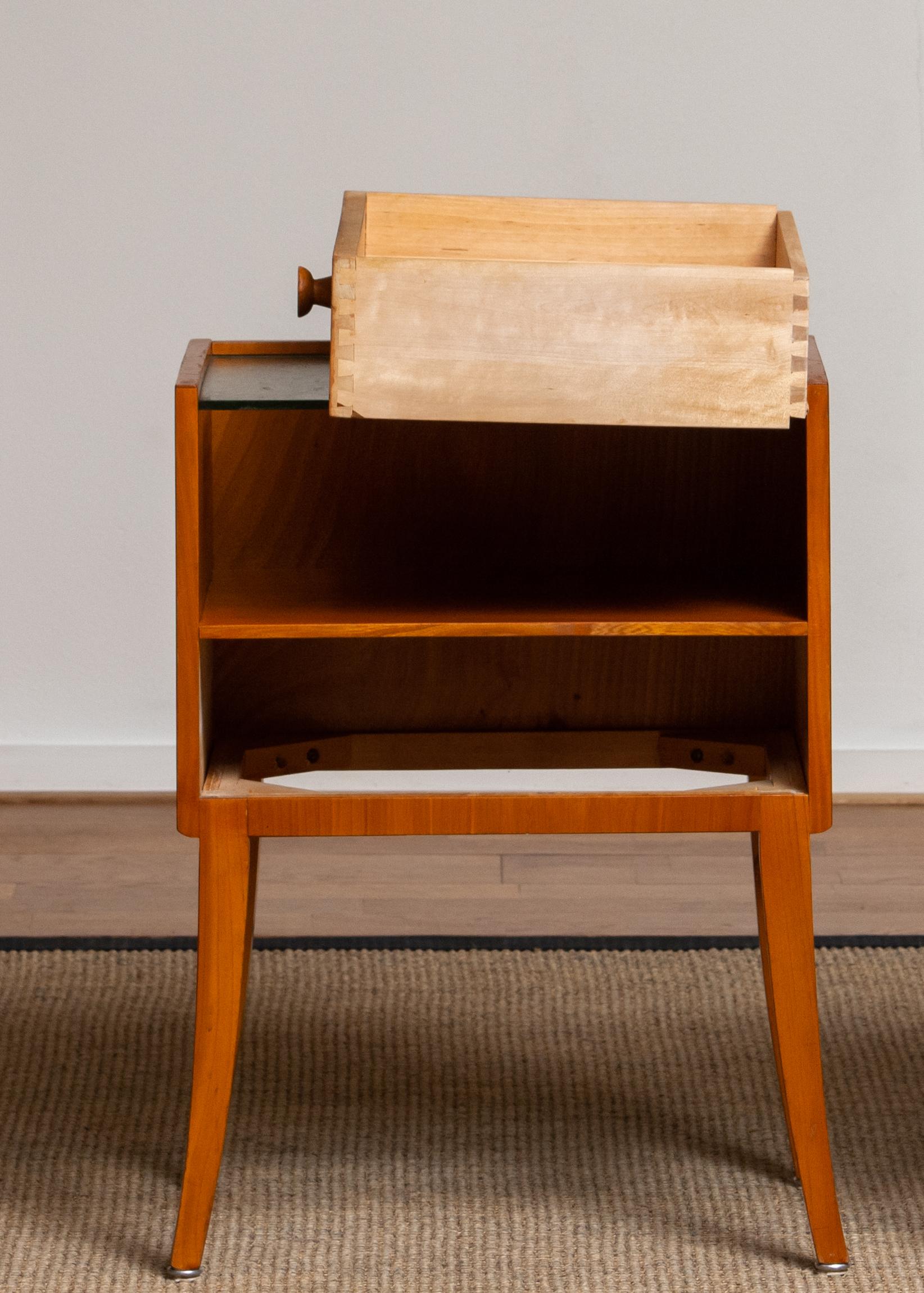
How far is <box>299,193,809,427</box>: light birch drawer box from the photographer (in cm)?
87

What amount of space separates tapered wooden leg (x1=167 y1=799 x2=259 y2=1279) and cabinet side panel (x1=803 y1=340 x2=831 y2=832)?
43 centimetres

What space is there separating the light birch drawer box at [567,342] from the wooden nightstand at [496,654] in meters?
0.17

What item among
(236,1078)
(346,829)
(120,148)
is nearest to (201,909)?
(346,829)

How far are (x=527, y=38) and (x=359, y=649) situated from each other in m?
1.10

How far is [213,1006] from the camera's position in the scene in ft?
3.51

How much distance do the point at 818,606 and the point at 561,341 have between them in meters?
0.28

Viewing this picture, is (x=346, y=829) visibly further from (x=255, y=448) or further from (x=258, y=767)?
(x=255, y=448)

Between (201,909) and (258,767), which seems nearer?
(201,909)

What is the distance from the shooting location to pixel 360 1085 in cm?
138

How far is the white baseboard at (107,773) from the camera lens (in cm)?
214

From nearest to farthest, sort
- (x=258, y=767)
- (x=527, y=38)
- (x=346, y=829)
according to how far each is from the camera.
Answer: (x=346, y=829) < (x=258, y=767) < (x=527, y=38)

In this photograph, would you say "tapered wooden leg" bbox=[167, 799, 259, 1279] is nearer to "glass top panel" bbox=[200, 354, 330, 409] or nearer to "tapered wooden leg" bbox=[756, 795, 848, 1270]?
"glass top panel" bbox=[200, 354, 330, 409]

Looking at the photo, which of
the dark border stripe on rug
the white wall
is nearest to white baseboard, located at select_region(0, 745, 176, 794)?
the white wall

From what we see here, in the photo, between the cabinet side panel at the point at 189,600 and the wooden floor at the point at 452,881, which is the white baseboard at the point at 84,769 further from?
the cabinet side panel at the point at 189,600
